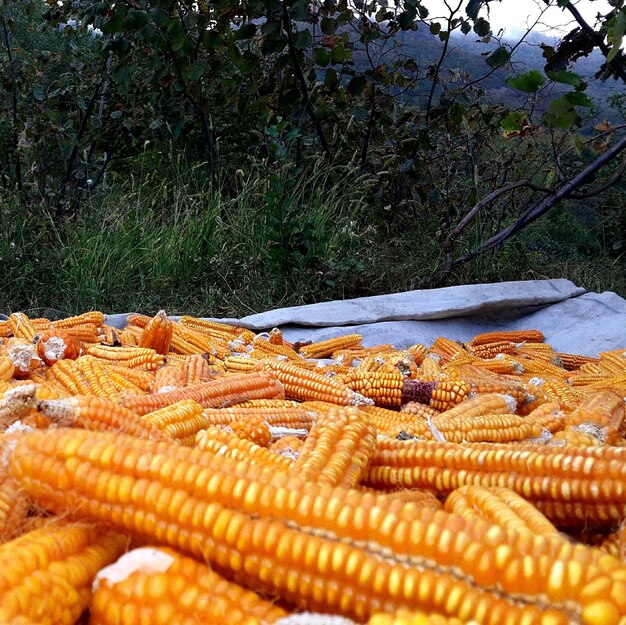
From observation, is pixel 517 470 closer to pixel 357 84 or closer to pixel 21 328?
pixel 21 328

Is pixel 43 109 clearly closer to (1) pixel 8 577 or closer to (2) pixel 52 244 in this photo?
(2) pixel 52 244

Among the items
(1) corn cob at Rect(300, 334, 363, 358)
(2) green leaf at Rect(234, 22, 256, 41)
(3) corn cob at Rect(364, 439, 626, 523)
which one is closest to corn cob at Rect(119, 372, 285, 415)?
(3) corn cob at Rect(364, 439, 626, 523)

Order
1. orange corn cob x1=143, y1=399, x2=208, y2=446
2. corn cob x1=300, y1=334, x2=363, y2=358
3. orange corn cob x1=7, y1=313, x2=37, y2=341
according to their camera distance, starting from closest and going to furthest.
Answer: orange corn cob x1=143, y1=399, x2=208, y2=446 → orange corn cob x1=7, y1=313, x2=37, y2=341 → corn cob x1=300, y1=334, x2=363, y2=358

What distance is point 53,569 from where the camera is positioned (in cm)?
103

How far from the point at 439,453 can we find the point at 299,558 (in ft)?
2.45

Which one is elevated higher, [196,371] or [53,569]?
[53,569]

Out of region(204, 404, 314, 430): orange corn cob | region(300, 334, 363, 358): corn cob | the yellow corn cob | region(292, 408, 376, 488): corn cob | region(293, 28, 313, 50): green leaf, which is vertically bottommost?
region(300, 334, 363, 358): corn cob

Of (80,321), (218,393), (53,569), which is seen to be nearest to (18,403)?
(53,569)

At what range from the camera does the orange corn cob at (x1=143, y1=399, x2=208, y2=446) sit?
1.93 m

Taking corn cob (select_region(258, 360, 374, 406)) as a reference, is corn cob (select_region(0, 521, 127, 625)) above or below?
above

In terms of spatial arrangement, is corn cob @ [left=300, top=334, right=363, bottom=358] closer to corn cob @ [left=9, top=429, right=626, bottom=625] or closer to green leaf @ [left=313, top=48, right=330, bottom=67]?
corn cob @ [left=9, top=429, right=626, bottom=625]

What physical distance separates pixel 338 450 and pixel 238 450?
0.26 m

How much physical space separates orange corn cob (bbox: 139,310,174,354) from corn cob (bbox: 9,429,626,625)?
3305 mm

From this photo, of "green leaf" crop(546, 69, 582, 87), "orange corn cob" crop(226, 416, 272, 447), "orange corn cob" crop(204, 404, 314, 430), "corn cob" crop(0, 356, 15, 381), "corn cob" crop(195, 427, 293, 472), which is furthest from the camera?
"green leaf" crop(546, 69, 582, 87)
